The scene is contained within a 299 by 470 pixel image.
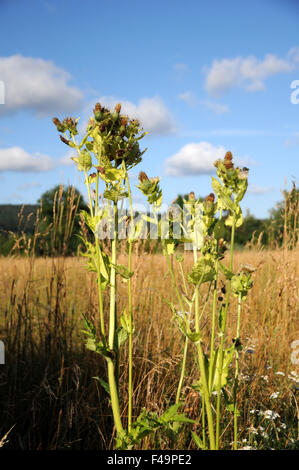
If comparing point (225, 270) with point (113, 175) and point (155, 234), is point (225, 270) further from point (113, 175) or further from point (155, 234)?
point (113, 175)

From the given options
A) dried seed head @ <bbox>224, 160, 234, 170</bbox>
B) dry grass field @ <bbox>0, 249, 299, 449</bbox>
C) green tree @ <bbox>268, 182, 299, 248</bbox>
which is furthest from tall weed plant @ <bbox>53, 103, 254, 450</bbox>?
green tree @ <bbox>268, 182, 299, 248</bbox>

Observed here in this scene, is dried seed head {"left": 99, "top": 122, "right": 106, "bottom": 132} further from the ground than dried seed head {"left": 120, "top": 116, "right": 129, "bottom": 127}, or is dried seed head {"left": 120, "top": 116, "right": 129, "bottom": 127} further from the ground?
dried seed head {"left": 120, "top": 116, "right": 129, "bottom": 127}

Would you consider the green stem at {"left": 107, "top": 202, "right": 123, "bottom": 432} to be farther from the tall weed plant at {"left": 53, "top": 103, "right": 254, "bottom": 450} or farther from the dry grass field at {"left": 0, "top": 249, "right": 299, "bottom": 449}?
the dry grass field at {"left": 0, "top": 249, "right": 299, "bottom": 449}

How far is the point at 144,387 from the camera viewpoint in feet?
5.83

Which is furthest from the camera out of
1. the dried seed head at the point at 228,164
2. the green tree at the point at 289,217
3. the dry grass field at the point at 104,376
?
the green tree at the point at 289,217

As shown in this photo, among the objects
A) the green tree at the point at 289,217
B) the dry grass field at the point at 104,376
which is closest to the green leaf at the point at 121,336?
the dry grass field at the point at 104,376

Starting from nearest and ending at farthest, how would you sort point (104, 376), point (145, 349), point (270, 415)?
point (270, 415) → point (145, 349) → point (104, 376)

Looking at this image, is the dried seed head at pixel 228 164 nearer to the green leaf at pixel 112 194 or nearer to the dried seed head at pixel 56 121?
the green leaf at pixel 112 194

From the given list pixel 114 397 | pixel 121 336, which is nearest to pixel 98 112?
pixel 121 336

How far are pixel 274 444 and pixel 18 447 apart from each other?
1140mm

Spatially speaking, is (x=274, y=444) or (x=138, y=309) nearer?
(x=274, y=444)

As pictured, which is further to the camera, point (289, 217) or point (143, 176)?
point (289, 217)
